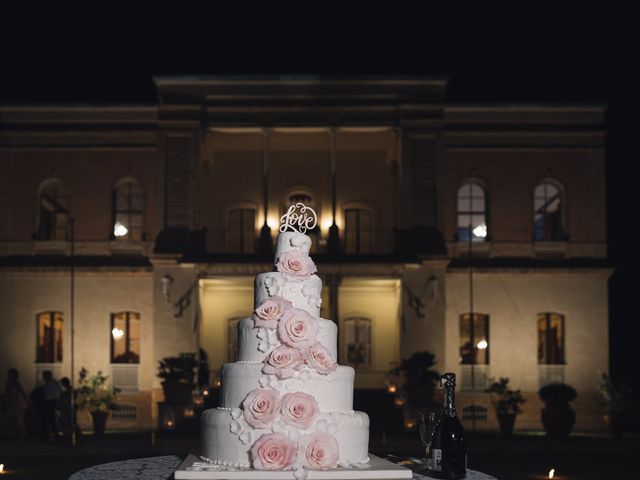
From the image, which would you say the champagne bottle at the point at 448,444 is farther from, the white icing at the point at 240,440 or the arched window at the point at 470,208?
the arched window at the point at 470,208

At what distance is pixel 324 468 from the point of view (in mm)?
11484

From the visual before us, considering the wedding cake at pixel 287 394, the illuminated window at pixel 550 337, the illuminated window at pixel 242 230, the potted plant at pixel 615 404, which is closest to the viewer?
the wedding cake at pixel 287 394

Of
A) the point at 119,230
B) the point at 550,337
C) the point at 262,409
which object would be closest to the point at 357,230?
the point at 550,337

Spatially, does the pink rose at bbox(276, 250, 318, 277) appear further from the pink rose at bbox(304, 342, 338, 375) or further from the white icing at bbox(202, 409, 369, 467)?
the white icing at bbox(202, 409, 369, 467)

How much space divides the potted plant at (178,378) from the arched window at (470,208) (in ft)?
28.7

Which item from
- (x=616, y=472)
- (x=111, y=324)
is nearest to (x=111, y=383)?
(x=111, y=324)

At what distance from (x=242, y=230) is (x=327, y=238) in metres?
3.60

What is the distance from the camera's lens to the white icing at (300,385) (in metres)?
11.9

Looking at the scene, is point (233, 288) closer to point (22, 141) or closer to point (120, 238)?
point (120, 238)

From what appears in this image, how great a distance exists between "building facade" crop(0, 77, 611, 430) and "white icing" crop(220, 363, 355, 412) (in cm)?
1710

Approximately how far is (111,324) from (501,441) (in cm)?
1161

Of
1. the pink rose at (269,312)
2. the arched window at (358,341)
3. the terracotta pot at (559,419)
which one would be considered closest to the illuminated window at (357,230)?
the arched window at (358,341)

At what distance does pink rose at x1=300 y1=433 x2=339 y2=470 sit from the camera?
11.5 m

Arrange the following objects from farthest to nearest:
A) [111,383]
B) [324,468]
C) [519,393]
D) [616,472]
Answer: [111,383] < [519,393] < [616,472] < [324,468]
